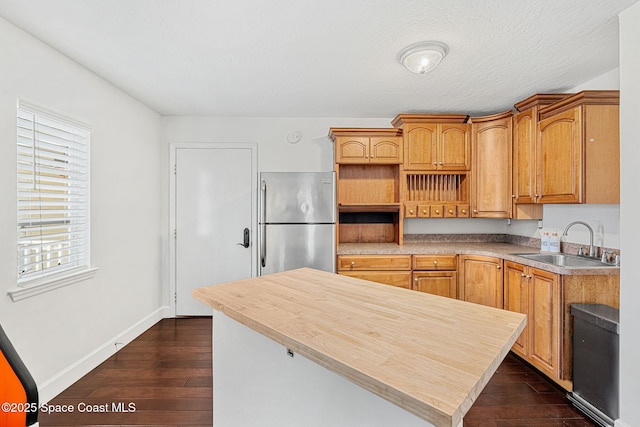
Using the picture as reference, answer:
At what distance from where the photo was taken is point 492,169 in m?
3.10

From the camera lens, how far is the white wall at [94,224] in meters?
1.76

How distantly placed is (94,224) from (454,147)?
3.54 metres

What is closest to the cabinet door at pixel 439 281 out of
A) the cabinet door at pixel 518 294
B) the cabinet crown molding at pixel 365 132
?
the cabinet door at pixel 518 294

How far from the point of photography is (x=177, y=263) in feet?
11.6

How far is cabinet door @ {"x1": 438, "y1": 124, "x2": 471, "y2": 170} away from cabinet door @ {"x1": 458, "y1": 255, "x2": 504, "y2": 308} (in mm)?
1011

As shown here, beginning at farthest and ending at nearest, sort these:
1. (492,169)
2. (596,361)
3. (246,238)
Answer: (246,238) < (492,169) < (596,361)

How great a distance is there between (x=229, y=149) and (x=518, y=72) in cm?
296

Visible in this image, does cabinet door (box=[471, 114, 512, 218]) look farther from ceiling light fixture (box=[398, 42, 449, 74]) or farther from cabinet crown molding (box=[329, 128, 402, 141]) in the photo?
ceiling light fixture (box=[398, 42, 449, 74])

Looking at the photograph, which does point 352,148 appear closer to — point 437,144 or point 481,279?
point 437,144

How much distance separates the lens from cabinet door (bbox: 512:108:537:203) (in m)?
2.73

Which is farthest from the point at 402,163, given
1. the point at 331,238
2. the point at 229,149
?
the point at 229,149

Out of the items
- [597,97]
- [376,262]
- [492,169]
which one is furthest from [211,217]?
[597,97]

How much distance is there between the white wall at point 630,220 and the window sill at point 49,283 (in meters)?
3.50

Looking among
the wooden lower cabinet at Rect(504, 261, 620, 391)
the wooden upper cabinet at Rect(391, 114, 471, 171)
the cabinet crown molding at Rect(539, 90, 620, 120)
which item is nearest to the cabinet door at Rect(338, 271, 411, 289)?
the wooden lower cabinet at Rect(504, 261, 620, 391)
